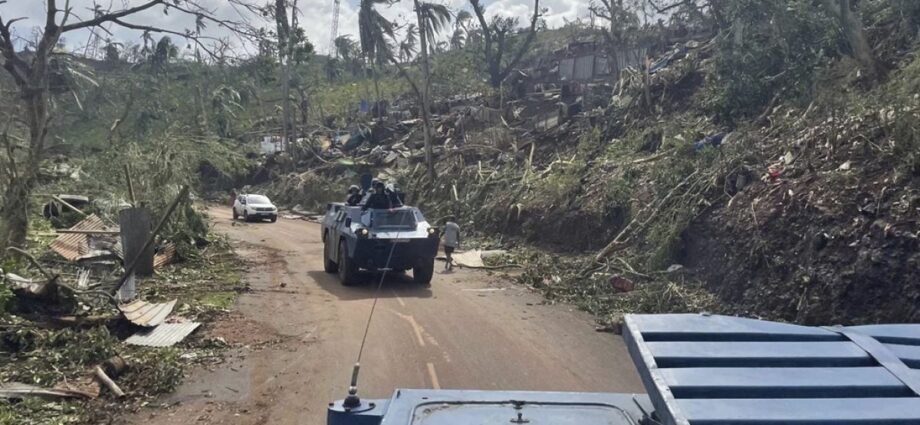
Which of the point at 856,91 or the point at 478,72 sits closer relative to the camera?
the point at 856,91

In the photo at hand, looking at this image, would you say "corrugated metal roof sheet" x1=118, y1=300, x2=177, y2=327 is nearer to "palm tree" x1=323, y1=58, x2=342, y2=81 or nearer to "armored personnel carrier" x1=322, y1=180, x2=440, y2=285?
"armored personnel carrier" x1=322, y1=180, x2=440, y2=285

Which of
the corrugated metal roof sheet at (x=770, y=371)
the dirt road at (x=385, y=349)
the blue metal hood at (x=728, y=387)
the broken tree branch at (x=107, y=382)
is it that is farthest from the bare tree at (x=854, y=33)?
the broken tree branch at (x=107, y=382)

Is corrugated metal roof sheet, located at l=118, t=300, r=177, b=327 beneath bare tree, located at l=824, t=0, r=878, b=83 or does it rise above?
beneath

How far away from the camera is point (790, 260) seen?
11.5 m

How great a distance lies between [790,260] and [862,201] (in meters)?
1.37

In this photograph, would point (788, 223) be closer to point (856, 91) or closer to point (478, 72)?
point (856, 91)

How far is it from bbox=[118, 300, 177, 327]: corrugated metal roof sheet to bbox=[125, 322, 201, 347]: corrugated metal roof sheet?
167 millimetres

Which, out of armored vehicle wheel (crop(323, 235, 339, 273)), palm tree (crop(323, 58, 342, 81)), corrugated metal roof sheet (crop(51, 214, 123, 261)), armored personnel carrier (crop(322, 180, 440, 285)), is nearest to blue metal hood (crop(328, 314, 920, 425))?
armored personnel carrier (crop(322, 180, 440, 285))

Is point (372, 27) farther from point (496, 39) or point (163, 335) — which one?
point (163, 335)

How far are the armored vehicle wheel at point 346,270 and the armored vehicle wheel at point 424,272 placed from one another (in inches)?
49.6

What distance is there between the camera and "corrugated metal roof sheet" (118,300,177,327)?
10648 mm

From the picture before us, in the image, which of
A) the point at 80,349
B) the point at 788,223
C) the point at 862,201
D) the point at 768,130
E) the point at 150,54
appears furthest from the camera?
the point at 150,54

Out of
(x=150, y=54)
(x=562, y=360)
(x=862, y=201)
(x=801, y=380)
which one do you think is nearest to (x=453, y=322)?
(x=562, y=360)

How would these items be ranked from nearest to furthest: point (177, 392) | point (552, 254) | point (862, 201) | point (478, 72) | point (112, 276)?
point (177, 392) < point (862, 201) < point (112, 276) < point (552, 254) < point (478, 72)
